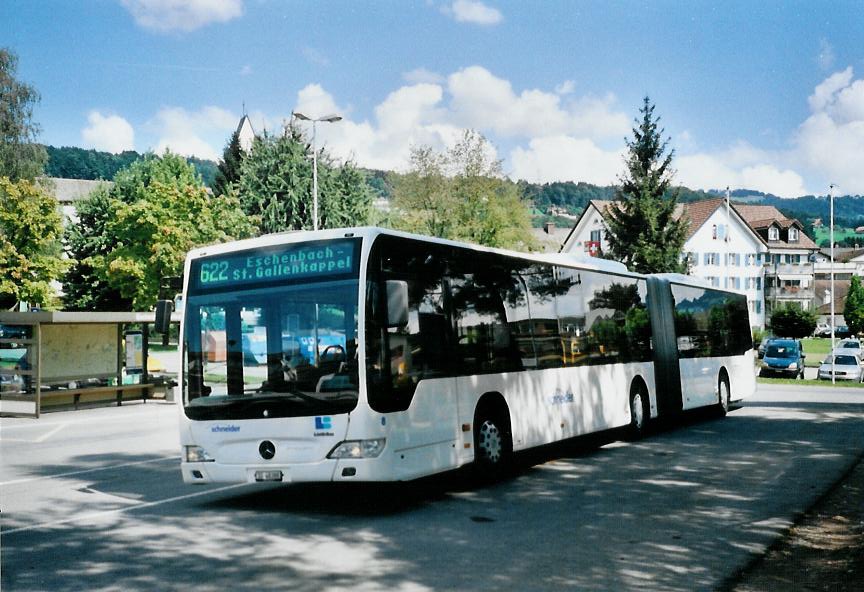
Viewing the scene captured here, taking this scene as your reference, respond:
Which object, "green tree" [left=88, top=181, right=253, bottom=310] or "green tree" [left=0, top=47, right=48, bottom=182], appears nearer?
"green tree" [left=88, top=181, right=253, bottom=310]

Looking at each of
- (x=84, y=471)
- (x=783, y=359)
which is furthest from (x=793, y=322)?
(x=84, y=471)

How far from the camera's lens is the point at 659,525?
28.3ft

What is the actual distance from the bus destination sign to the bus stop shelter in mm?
13957

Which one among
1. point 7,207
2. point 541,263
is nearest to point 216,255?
point 541,263

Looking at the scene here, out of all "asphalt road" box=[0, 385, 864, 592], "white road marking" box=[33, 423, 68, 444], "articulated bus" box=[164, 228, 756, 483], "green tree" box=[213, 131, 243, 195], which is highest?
"green tree" box=[213, 131, 243, 195]

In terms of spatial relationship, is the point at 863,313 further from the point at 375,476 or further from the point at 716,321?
the point at 375,476

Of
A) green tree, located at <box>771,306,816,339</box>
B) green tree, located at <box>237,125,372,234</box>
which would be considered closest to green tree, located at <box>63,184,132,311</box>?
green tree, located at <box>237,125,372,234</box>

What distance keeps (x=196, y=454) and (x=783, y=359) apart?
140ft

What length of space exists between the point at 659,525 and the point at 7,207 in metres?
41.0

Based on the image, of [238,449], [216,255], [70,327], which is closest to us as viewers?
[238,449]

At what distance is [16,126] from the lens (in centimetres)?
5194

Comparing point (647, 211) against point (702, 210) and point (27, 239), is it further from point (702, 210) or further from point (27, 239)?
point (702, 210)

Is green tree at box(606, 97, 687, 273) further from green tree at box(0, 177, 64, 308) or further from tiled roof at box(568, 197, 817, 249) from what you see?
green tree at box(0, 177, 64, 308)

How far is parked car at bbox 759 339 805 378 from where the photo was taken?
46844 millimetres
